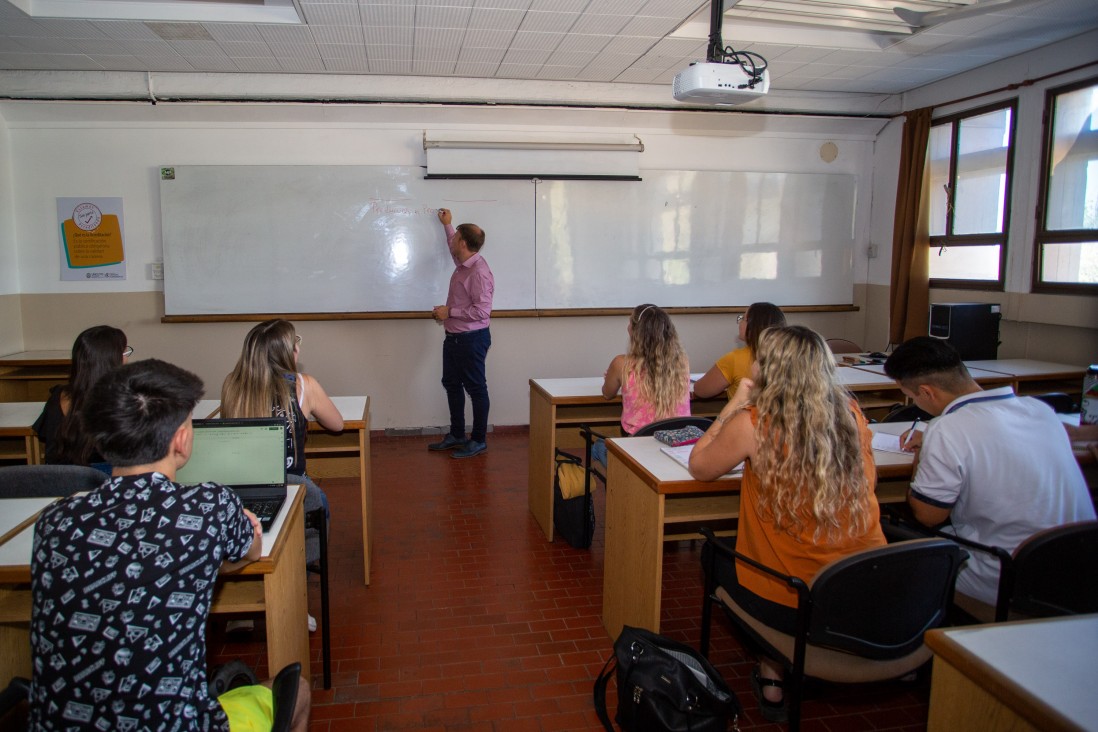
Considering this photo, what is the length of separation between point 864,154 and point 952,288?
1.66 m

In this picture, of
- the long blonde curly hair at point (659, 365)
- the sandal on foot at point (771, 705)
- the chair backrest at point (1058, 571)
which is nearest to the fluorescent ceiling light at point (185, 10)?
the long blonde curly hair at point (659, 365)

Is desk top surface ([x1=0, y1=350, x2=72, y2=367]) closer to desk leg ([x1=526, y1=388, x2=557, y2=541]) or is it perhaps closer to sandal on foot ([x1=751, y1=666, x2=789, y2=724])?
desk leg ([x1=526, y1=388, x2=557, y2=541])

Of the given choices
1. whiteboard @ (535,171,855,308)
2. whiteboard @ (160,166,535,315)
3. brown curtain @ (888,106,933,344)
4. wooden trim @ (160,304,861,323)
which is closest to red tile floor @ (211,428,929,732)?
wooden trim @ (160,304,861,323)

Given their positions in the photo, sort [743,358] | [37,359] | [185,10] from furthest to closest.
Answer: [37,359] → [185,10] → [743,358]

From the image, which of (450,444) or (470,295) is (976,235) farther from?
(450,444)

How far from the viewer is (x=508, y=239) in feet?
19.5

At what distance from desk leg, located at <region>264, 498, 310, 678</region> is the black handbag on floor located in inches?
38.4

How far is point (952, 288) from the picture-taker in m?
5.71

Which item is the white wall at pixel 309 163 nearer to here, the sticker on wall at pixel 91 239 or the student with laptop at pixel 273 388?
the sticker on wall at pixel 91 239

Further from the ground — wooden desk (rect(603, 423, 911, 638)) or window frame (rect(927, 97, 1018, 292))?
window frame (rect(927, 97, 1018, 292))

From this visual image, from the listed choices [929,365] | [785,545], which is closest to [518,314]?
[929,365]

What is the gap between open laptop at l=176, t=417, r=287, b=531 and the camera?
208 cm

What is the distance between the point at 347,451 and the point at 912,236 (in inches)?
195

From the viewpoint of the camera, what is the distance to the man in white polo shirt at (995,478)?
2.08 m
